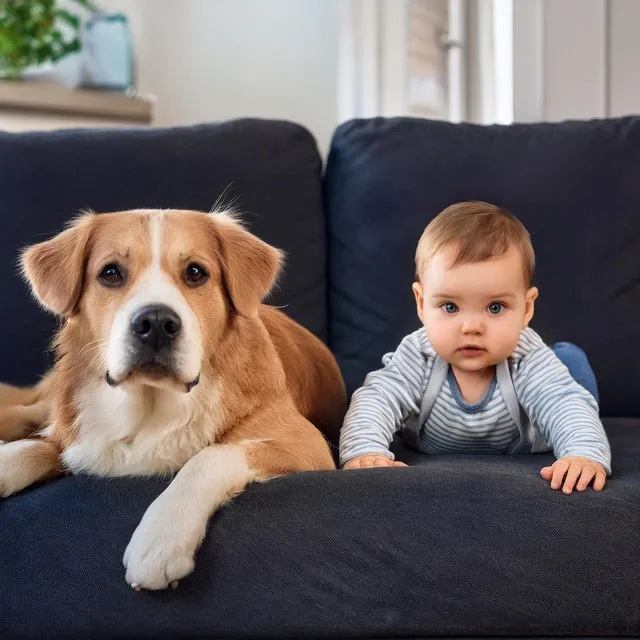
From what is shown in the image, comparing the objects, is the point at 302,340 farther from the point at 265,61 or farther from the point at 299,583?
the point at 265,61

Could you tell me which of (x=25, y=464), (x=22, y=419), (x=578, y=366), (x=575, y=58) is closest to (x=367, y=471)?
(x=25, y=464)

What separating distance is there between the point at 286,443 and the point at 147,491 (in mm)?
306

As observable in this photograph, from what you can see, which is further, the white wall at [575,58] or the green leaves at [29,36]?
the green leaves at [29,36]

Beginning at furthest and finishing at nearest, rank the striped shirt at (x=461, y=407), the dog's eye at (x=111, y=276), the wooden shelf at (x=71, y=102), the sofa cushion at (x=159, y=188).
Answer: the wooden shelf at (x=71, y=102)
the sofa cushion at (x=159, y=188)
the striped shirt at (x=461, y=407)
the dog's eye at (x=111, y=276)

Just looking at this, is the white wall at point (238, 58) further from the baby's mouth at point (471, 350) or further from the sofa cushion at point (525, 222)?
the baby's mouth at point (471, 350)

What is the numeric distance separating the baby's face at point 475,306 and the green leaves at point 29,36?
2.65m

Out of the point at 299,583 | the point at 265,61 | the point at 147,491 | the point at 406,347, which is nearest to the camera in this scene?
the point at 299,583

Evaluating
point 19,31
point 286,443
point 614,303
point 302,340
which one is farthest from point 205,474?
point 19,31

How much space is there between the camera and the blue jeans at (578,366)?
2.03m

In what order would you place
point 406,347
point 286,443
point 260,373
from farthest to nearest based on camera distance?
Result: point 406,347 < point 260,373 < point 286,443

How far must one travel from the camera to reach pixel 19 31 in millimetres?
3717

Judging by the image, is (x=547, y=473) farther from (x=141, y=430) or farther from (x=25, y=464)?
(x=25, y=464)

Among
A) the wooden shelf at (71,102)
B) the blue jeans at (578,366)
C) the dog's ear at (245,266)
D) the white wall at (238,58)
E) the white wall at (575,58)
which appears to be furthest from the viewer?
the white wall at (238,58)

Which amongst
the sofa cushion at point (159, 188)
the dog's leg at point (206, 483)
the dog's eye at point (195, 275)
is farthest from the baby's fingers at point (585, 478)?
Result: the sofa cushion at point (159, 188)
